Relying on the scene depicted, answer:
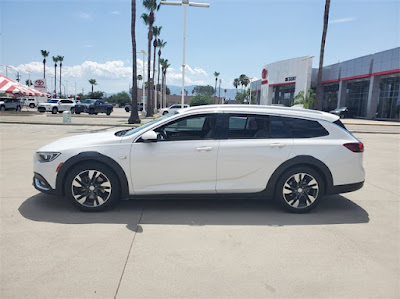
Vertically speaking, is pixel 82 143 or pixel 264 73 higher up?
pixel 264 73

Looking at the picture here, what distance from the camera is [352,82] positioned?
47094 mm

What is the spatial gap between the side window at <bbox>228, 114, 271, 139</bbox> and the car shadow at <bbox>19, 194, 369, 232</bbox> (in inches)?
46.9

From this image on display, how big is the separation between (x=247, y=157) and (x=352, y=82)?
49201 millimetres

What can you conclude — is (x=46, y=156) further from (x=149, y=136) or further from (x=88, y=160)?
(x=149, y=136)

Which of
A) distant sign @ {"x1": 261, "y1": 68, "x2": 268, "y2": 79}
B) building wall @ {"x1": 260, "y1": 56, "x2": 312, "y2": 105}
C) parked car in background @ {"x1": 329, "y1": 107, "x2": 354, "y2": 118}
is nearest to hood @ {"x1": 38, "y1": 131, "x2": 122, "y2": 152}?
parked car in background @ {"x1": 329, "y1": 107, "x2": 354, "y2": 118}

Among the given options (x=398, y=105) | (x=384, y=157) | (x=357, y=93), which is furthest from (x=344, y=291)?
(x=357, y=93)

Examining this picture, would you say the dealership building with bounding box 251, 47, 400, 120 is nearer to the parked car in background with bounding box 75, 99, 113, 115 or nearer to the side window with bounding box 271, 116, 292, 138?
the parked car in background with bounding box 75, 99, 113, 115

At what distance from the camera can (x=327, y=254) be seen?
3.50 meters

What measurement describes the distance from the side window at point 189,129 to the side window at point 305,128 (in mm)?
1189

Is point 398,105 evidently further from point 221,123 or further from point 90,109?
point 221,123

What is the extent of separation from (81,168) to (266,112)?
2876 mm

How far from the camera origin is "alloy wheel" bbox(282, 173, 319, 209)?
4.65 m

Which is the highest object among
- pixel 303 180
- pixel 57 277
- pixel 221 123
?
pixel 221 123

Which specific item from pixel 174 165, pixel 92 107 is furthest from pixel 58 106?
pixel 174 165
